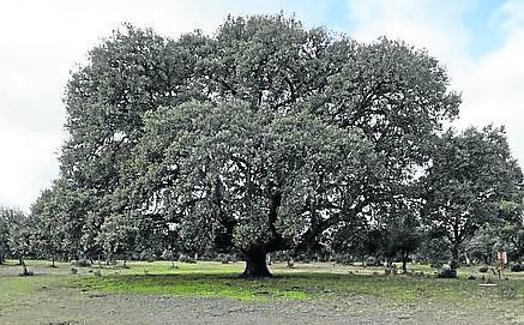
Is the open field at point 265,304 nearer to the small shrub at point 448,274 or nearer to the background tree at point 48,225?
the background tree at point 48,225

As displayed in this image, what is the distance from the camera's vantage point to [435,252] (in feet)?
167

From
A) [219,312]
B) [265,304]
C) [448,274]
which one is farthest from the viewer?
[448,274]

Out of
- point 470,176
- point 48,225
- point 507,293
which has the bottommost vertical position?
point 507,293

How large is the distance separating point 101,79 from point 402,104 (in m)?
13.5

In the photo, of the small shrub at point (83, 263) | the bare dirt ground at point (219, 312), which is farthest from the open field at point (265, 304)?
the small shrub at point (83, 263)

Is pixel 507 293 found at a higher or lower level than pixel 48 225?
lower

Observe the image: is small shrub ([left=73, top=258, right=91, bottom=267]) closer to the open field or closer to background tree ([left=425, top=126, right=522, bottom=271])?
the open field

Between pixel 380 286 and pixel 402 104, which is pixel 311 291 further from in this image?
pixel 402 104

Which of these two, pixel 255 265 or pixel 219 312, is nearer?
pixel 219 312

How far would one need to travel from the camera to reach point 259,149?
23.8 m

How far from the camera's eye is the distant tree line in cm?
2388

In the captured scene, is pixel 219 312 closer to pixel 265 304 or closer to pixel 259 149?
pixel 265 304

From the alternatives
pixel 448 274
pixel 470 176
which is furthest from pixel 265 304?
pixel 448 274

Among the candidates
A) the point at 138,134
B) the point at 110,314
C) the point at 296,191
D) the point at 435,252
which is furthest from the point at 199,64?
the point at 435,252
